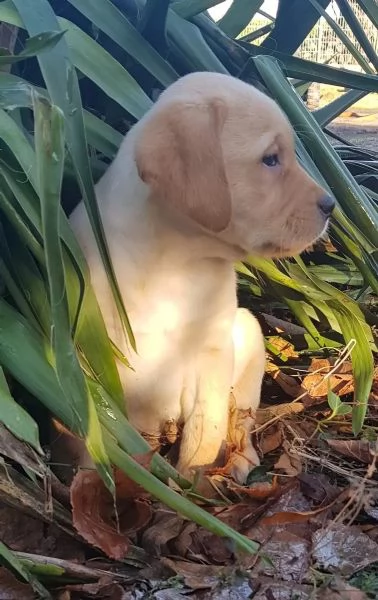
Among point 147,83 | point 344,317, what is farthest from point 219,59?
point 344,317

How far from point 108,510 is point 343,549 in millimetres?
388

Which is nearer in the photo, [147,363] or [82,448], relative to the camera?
[82,448]

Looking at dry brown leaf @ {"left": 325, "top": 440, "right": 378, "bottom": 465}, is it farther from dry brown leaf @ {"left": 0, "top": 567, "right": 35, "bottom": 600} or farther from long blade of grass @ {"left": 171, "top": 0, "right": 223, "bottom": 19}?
long blade of grass @ {"left": 171, "top": 0, "right": 223, "bottom": 19}

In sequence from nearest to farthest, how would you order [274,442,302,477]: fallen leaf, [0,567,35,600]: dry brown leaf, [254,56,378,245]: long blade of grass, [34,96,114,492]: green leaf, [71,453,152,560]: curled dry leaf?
[34,96,114,492]: green leaf, [0,567,35,600]: dry brown leaf, [71,453,152,560]: curled dry leaf, [274,442,302,477]: fallen leaf, [254,56,378,245]: long blade of grass

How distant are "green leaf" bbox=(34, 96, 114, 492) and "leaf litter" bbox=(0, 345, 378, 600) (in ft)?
0.36

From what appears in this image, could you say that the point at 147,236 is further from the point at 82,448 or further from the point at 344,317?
the point at 344,317

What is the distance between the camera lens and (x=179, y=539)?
136 centimetres

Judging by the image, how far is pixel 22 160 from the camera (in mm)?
1355

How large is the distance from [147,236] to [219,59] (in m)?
0.82

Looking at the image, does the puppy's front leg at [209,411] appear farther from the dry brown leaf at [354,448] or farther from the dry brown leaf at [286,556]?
the dry brown leaf at [286,556]

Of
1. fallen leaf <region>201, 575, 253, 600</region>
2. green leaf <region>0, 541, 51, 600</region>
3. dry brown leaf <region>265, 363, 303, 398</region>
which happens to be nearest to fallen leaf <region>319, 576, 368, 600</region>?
fallen leaf <region>201, 575, 253, 600</region>

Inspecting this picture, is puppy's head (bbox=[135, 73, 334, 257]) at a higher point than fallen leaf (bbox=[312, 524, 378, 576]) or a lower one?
higher

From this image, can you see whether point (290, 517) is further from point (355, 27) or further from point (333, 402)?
point (355, 27)

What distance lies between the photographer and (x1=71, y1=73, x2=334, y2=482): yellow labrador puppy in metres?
1.49
